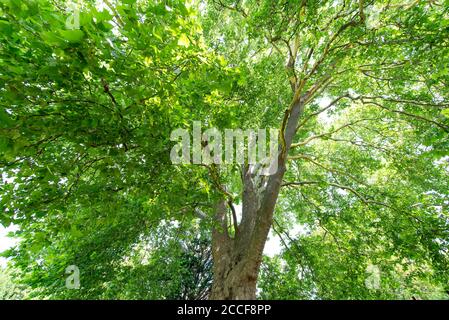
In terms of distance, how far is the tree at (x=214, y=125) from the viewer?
2223mm

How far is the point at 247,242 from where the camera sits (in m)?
5.45

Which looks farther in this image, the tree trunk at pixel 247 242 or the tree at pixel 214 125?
the tree trunk at pixel 247 242

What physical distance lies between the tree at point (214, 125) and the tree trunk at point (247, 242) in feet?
0.10

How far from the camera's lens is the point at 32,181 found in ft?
10.3

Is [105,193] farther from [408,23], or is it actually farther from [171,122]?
[408,23]

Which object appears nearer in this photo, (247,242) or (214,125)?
(214,125)

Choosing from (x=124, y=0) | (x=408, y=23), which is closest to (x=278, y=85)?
(x=408, y=23)

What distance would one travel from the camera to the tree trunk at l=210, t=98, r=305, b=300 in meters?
4.81

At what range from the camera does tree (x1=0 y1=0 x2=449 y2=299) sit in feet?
7.29

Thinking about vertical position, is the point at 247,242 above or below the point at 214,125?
below

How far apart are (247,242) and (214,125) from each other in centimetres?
281

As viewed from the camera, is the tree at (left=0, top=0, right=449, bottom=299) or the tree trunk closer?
the tree at (left=0, top=0, right=449, bottom=299)

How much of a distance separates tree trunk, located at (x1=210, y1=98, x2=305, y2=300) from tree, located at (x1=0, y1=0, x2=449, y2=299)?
0.03 meters

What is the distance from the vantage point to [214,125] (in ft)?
13.1
